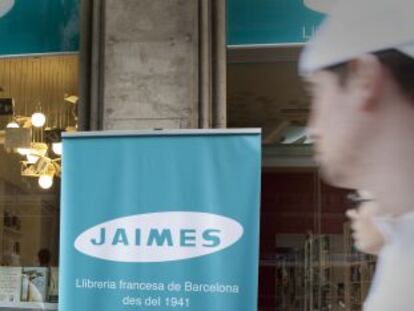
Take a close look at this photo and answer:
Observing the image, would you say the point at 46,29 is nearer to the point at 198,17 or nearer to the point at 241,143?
the point at 198,17

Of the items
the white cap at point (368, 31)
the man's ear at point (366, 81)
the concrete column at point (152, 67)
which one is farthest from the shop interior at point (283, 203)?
the man's ear at point (366, 81)

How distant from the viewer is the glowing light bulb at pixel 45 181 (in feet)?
20.0

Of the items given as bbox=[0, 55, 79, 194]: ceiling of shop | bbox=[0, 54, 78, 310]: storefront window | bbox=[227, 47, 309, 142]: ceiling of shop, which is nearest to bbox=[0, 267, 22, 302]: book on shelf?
bbox=[0, 54, 78, 310]: storefront window

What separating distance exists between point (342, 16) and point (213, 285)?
1.90 metres

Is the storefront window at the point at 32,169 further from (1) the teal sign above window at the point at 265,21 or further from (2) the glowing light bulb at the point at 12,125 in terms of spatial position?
(1) the teal sign above window at the point at 265,21

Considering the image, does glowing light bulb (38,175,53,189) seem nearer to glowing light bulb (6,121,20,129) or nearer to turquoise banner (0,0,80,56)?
glowing light bulb (6,121,20,129)

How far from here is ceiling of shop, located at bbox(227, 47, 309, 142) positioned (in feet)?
19.0

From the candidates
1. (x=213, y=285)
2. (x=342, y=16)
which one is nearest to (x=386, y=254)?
(x=342, y=16)

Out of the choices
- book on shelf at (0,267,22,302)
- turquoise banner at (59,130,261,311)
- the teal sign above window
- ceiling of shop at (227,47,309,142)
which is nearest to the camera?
turquoise banner at (59,130,261,311)

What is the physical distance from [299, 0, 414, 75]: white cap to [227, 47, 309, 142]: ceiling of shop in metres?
2.13

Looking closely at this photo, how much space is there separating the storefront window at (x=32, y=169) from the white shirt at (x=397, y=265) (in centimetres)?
320

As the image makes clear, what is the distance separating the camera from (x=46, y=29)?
6.09 m

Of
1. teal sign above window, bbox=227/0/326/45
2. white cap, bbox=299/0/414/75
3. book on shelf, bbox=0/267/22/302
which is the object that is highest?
teal sign above window, bbox=227/0/326/45

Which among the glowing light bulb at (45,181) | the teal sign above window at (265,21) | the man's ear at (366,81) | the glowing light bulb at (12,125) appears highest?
the teal sign above window at (265,21)
